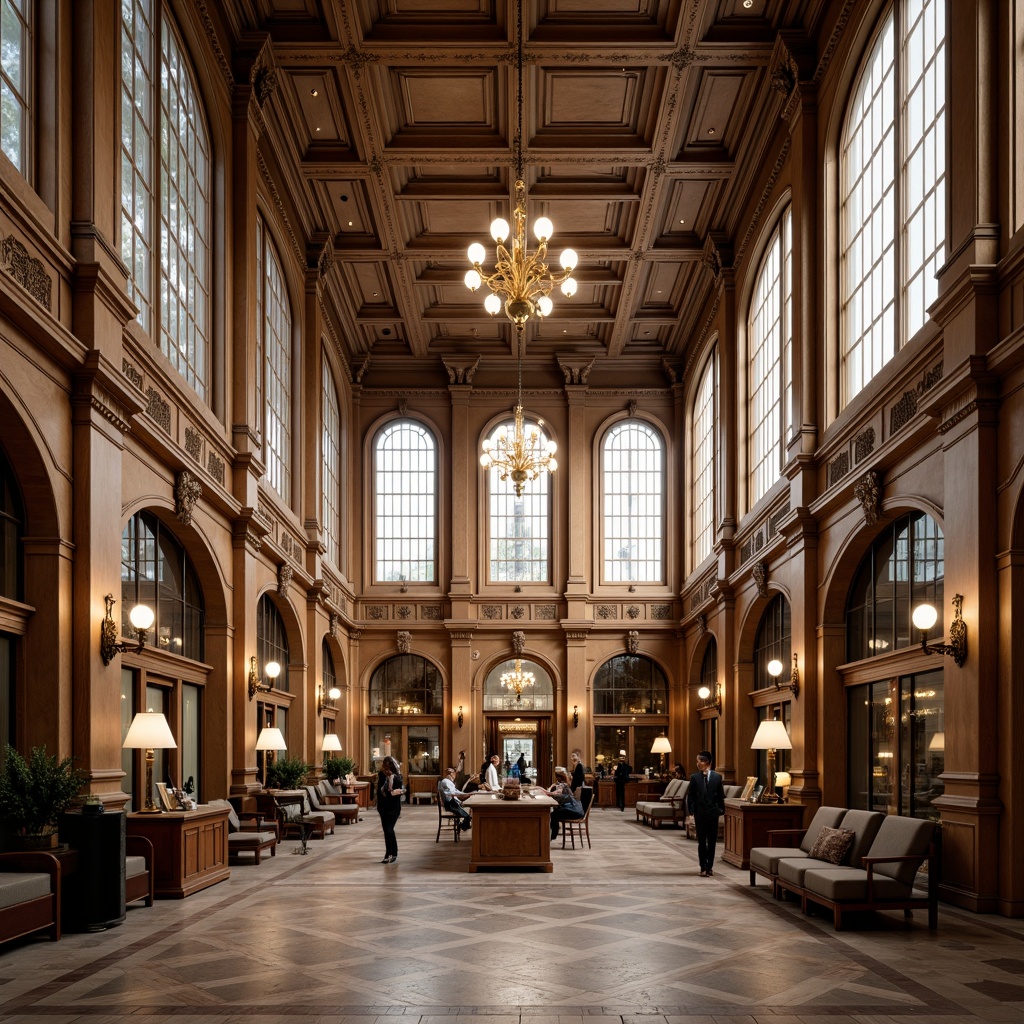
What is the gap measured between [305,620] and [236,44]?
1089 cm

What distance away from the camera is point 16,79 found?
1019 cm

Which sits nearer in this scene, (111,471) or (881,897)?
(881,897)

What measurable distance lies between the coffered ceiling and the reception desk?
35.9 feet

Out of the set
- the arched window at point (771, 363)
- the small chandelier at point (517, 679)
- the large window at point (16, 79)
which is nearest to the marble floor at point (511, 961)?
Answer: the large window at point (16, 79)

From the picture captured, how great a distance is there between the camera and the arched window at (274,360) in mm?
20016

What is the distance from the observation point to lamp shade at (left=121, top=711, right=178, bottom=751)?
11547 millimetres

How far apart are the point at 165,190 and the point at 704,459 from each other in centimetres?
1679

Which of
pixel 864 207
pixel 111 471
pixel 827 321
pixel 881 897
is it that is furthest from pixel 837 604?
pixel 111 471

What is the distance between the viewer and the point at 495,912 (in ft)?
37.3

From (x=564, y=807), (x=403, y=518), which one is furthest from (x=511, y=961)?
(x=403, y=518)

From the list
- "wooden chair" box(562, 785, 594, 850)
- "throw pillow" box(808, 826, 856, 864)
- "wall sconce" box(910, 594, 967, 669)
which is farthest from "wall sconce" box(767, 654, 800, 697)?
"wall sconce" box(910, 594, 967, 669)

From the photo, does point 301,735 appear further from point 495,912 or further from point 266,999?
point 266,999

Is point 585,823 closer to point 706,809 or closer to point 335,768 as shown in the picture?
point 706,809

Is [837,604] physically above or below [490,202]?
below
